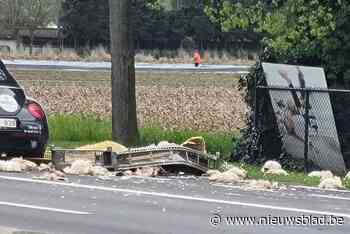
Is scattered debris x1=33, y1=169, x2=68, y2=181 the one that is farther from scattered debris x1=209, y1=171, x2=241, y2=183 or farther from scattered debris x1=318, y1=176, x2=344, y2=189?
scattered debris x1=318, y1=176, x2=344, y2=189

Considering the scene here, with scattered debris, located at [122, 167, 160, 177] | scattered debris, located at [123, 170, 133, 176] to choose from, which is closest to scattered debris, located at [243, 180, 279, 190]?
scattered debris, located at [122, 167, 160, 177]

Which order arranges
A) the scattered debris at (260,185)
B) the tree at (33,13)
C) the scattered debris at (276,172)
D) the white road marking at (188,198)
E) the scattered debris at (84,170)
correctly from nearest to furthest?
the white road marking at (188,198) → the scattered debris at (260,185) → the scattered debris at (84,170) → the scattered debris at (276,172) → the tree at (33,13)

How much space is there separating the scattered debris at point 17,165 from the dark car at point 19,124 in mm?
217

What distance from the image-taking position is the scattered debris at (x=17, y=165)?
1460 centimetres

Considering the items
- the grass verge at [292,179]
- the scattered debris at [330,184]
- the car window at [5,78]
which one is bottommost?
the grass verge at [292,179]

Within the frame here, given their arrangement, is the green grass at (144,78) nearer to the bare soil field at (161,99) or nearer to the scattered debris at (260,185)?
the bare soil field at (161,99)

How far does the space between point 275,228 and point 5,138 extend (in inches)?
224

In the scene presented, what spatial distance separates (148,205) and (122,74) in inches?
316

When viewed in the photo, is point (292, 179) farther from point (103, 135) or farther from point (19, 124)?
point (103, 135)

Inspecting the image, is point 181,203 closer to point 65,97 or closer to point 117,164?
point 117,164

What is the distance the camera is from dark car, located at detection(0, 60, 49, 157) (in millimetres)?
14805

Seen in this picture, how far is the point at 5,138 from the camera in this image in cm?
1481

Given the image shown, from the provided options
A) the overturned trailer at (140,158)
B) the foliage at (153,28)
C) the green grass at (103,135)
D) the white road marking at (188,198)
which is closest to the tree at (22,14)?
the foliage at (153,28)

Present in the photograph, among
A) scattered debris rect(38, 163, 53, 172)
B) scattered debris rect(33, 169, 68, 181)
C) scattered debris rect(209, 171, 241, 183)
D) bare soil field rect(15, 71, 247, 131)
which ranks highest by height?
scattered debris rect(33, 169, 68, 181)
